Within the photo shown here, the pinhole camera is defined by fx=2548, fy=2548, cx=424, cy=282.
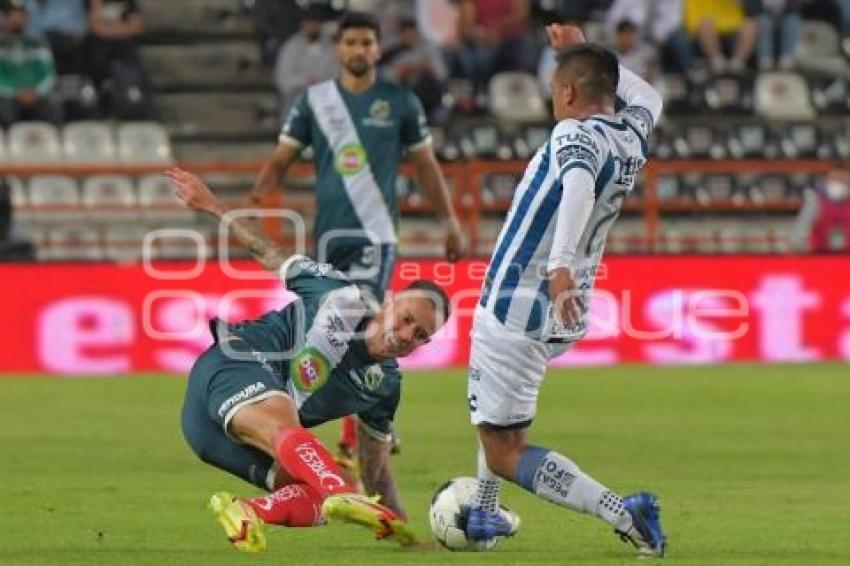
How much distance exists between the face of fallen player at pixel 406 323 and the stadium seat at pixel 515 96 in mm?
16659

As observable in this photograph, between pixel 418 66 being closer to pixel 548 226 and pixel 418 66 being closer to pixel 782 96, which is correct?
pixel 782 96

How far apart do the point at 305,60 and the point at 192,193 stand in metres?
15.6

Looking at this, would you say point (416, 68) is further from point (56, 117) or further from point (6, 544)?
point (6, 544)

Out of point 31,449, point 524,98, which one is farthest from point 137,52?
point 31,449

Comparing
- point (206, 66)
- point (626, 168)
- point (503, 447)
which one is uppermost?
point (626, 168)

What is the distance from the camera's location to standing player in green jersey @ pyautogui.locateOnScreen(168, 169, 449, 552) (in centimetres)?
935

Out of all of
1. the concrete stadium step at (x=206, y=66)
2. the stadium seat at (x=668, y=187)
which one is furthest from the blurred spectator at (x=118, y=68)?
the stadium seat at (x=668, y=187)

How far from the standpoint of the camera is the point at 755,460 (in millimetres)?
14398

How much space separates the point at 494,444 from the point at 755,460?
16.3ft

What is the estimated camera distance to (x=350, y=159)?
14.2 metres

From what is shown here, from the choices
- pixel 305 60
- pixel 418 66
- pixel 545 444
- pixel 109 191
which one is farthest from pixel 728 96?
pixel 545 444

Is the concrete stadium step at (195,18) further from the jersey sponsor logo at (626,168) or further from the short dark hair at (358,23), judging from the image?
the jersey sponsor logo at (626,168)

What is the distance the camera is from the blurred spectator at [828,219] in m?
23.0

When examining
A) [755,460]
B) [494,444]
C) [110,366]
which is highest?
[494,444]
